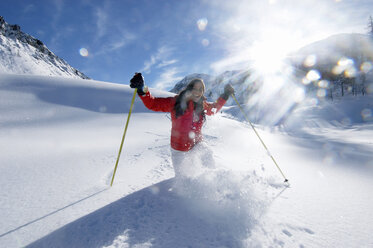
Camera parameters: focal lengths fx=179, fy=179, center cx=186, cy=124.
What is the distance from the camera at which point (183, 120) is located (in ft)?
9.84

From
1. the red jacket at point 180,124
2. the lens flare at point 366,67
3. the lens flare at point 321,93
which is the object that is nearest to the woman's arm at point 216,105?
the red jacket at point 180,124

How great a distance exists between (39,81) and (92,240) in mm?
13113

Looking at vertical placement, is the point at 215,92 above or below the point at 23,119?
above

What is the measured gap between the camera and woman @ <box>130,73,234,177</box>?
2910 millimetres

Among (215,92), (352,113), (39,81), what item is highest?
(215,92)

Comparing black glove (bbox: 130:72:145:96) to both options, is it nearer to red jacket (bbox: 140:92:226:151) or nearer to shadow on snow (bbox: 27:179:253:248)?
red jacket (bbox: 140:92:226:151)

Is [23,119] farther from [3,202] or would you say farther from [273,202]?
[273,202]

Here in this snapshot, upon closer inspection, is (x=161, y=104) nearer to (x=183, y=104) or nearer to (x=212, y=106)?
(x=183, y=104)

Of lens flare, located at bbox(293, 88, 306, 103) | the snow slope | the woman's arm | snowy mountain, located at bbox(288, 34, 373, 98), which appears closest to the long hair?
the woman's arm

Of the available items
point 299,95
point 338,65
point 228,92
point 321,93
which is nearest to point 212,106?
point 228,92

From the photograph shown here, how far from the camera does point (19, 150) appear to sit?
4.08m

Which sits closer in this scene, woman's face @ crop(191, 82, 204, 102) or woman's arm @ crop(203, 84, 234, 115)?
woman's face @ crop(191, 82, 204, 102)

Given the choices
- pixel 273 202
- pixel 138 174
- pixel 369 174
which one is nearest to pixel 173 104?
pixel 138 174

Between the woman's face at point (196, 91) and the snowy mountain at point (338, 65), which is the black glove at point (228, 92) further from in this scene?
the snowy mountain at point (338, 65)
